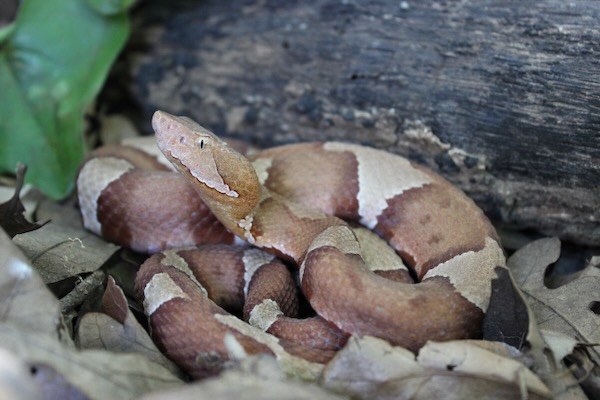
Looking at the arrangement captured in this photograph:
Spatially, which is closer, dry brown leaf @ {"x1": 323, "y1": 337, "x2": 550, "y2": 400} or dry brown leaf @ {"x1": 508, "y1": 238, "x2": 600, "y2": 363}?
dry brown leaf @ {"x1": 323, "y1": 337, "x2": 550, "y2": 400}

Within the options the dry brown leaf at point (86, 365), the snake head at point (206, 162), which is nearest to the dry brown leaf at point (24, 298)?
the dry brown leaf at point (86, 365)

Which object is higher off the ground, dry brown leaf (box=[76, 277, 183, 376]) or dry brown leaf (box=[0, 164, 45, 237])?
dry brown leaf (box=[0, 164, 45, 237])

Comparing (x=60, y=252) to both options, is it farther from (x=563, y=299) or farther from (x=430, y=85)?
(x=563, y=299)

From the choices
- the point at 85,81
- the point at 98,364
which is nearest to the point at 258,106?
the point at 85,81

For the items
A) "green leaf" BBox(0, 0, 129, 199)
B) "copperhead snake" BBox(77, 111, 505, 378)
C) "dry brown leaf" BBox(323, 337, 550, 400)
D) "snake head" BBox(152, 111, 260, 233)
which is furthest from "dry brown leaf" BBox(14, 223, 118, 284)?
"dry brown leaf" BBox(323, 337, 550, 400)

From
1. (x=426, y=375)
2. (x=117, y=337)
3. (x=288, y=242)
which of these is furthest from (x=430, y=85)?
(x=117, y=337)

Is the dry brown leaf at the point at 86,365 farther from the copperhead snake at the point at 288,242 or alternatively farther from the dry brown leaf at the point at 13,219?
the dry brown leaf at the point at 13,219

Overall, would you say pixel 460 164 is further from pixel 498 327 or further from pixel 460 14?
pixel 498 327

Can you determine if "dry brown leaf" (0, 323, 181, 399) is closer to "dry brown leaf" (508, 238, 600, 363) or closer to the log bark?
"dry brown leaf" (508, 238, 600, 363)
